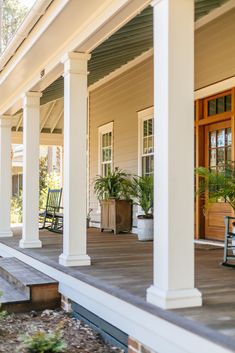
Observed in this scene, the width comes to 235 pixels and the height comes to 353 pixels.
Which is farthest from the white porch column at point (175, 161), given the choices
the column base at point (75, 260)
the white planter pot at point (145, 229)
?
the white planter pot at point (145, 229)

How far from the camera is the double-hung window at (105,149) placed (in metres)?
9.71

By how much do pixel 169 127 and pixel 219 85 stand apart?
3525 mm

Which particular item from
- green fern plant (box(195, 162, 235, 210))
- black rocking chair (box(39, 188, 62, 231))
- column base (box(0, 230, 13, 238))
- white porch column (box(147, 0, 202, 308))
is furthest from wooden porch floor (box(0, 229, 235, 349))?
black rocking chair (box(39, 188, 62, 231))

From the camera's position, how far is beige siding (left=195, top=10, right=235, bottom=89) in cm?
606

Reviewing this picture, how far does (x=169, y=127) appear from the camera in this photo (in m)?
3.06

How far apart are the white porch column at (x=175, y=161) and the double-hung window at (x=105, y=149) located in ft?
21.3

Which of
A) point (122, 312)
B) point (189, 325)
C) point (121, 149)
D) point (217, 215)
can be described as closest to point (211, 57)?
point (217, 215)

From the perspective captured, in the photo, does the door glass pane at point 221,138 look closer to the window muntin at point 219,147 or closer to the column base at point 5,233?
the window muntin at point 219,147

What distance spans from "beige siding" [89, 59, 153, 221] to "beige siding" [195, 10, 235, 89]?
1.40 m

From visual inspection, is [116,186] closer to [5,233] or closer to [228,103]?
[5,233]

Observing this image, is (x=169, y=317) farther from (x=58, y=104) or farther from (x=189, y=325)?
A: (x=58, y=104)

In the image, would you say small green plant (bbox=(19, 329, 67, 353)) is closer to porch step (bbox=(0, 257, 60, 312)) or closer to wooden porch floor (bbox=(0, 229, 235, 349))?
wooden porch floor (bbox=(0, 229, 235, 349))

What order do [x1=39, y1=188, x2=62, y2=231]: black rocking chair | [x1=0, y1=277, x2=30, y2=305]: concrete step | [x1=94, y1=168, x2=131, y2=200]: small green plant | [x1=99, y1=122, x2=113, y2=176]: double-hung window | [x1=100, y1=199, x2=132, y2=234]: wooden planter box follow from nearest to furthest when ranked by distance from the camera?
1. [x1=0, y1=277, x2=30, y2=305]: concrete step
2. [x1=100, y1=199, x2=132, y2=234]: wooden planter box
3. [x1=94, y1=168, x2=131, y2=200]: small green plant
4. [x1=39, y1=188, x2=62, y2=231]: black rocking chair
5. [x1=99, y1=122, x2=113, y2=176]: double-hung window

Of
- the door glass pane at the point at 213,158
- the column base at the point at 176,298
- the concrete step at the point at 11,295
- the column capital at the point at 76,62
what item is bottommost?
the concrete step at the point at 11,295
